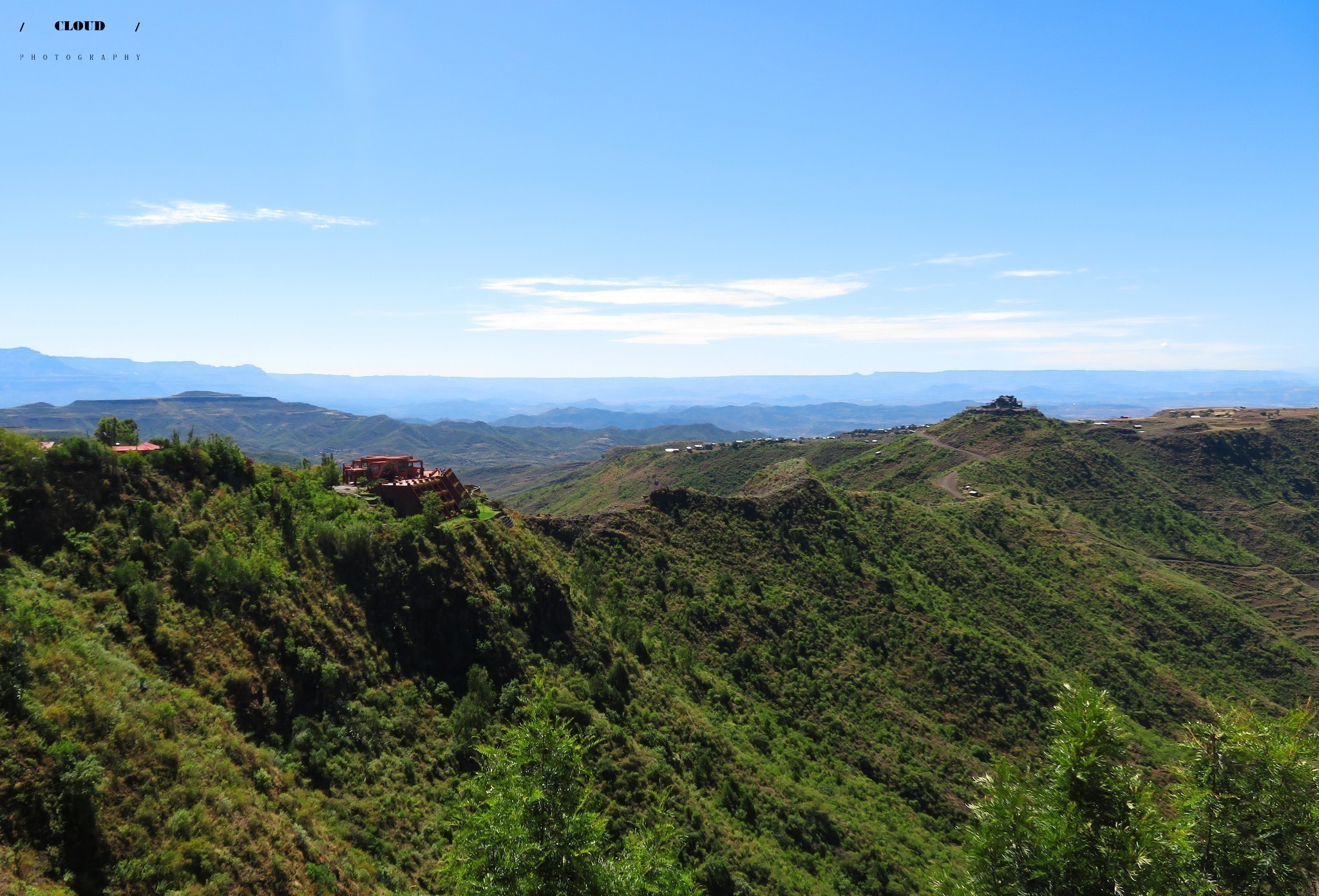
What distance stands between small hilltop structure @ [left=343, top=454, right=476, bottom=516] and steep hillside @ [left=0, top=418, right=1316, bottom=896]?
366 cm

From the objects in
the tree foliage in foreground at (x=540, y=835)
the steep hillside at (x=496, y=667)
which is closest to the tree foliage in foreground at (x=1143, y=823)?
the tree foliage in foreground at (x=540, y=835)

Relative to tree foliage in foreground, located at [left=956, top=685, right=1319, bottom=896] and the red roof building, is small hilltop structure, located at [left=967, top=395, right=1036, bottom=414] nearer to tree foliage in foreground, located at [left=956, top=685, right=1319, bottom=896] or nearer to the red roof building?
tree foliage in foreground, located at [left=956, top=685, right=1319, bottom=896]

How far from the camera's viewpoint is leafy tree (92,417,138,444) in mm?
36750

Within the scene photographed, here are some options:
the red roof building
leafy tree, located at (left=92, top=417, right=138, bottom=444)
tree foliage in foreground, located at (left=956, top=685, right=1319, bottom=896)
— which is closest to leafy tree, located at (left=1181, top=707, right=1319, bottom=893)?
tree foliage in foreground, located at (left=956, top=685, right=1319, bottom=896)

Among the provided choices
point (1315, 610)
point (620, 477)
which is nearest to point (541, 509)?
point (620, 477)

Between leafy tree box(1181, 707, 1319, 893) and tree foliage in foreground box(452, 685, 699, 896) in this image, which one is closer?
tree foliage in foreground box(452, 685, 699, 896)

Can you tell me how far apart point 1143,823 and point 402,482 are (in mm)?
51733

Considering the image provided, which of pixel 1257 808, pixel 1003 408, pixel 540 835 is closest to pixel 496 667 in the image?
pixel 540 835

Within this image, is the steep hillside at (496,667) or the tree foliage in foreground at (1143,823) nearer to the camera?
the tree foliage in foreground at (1143,823)

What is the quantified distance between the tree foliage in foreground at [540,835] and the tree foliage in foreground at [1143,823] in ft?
44.4

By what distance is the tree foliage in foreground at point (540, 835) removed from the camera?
18.5 metres

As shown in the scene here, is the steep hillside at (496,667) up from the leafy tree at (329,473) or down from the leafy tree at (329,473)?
down

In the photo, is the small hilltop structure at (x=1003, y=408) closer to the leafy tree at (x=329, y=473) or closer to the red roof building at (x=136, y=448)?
the leafy tree at (x=329, y=473)

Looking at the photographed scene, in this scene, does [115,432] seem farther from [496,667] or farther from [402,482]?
[496,667]
